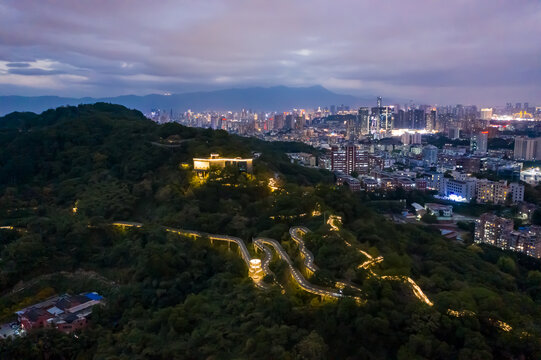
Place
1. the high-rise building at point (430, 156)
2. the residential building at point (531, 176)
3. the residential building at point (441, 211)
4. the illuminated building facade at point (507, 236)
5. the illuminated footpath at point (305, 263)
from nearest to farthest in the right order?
the illuminated footpath at point (305, 263), the illuminated building facade at point (507, 236), the residential building at point (441, 211), the residential building at point (531, 176), the high-rise building at point (430, 156)

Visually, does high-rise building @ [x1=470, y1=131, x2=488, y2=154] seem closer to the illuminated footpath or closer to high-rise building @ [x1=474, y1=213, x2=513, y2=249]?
high-rise building @ [x1=474, y1=213, x2=513, y2=249]

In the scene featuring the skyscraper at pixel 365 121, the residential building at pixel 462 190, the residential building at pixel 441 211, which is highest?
the skyscraper at pixel 365 121

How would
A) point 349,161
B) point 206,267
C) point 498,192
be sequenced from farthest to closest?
point 349,161 < point 498,192 < point 206,267

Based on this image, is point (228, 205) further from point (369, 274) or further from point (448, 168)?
point (448, 168)

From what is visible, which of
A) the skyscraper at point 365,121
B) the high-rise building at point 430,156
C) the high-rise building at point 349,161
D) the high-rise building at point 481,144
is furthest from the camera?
the skyscraper at point 365,121

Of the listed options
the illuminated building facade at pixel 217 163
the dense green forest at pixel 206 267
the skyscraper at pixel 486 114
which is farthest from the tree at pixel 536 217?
the skyscraper at pixel 486 114

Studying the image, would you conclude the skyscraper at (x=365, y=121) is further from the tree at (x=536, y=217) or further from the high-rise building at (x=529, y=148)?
the tree at (x=536, y=217)

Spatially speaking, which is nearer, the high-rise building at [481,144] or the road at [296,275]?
the road at [296,275]

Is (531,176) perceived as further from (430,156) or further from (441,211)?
(441,211)

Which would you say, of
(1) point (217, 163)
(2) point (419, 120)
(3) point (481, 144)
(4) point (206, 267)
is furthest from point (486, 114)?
(4) point (206, 267)

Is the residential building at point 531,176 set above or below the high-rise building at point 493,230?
above
